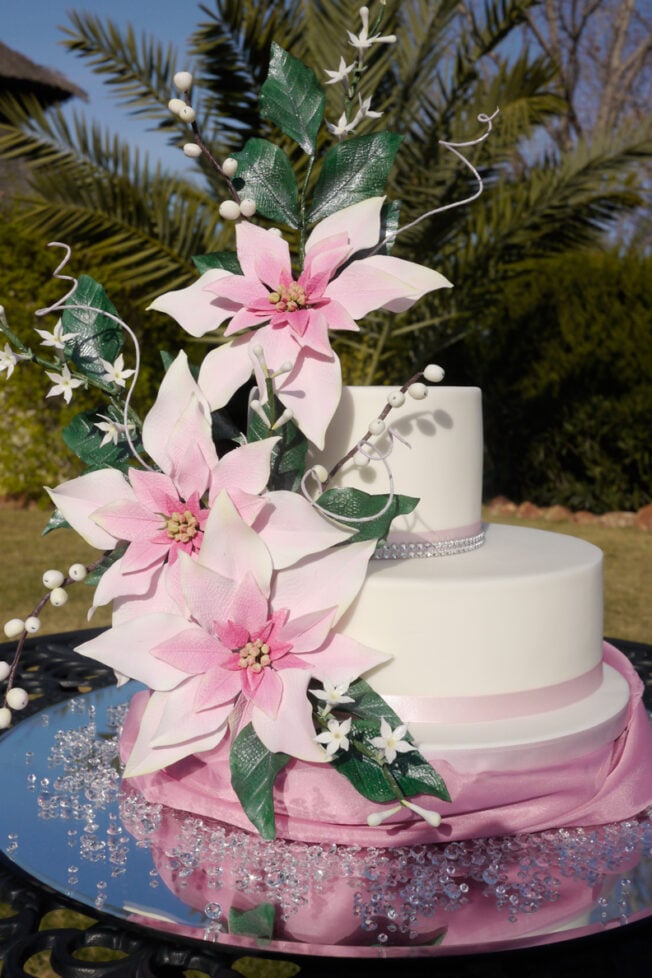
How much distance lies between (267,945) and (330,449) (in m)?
0.72

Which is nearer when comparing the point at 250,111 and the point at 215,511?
the point at 215,511

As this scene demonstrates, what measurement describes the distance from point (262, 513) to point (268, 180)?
0.55 m

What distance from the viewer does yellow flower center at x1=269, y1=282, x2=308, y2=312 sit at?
1.40 metres

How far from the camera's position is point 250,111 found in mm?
5957

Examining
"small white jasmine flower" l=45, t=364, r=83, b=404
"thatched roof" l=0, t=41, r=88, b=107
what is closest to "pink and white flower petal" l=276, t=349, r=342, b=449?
"small white jasmine flower" l=45, t=364, r=83, b=404

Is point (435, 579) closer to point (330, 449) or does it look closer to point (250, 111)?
point (330, 449)

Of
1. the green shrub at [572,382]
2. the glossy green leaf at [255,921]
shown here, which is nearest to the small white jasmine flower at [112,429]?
the glossy green leaf at [255,921]

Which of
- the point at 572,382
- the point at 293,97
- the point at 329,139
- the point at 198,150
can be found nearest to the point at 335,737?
the point at 198,150

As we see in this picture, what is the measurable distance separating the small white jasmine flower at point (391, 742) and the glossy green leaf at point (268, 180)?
0.80m

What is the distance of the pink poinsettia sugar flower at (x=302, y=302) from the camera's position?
137 centimetres

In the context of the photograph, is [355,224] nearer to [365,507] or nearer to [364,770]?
[365,507]

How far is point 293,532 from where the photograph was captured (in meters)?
1.33

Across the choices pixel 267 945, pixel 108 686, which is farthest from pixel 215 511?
pixel 108 686

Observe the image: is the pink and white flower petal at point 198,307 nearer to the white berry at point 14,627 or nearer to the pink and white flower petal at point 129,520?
the pink and white flower petal at point 129,520
